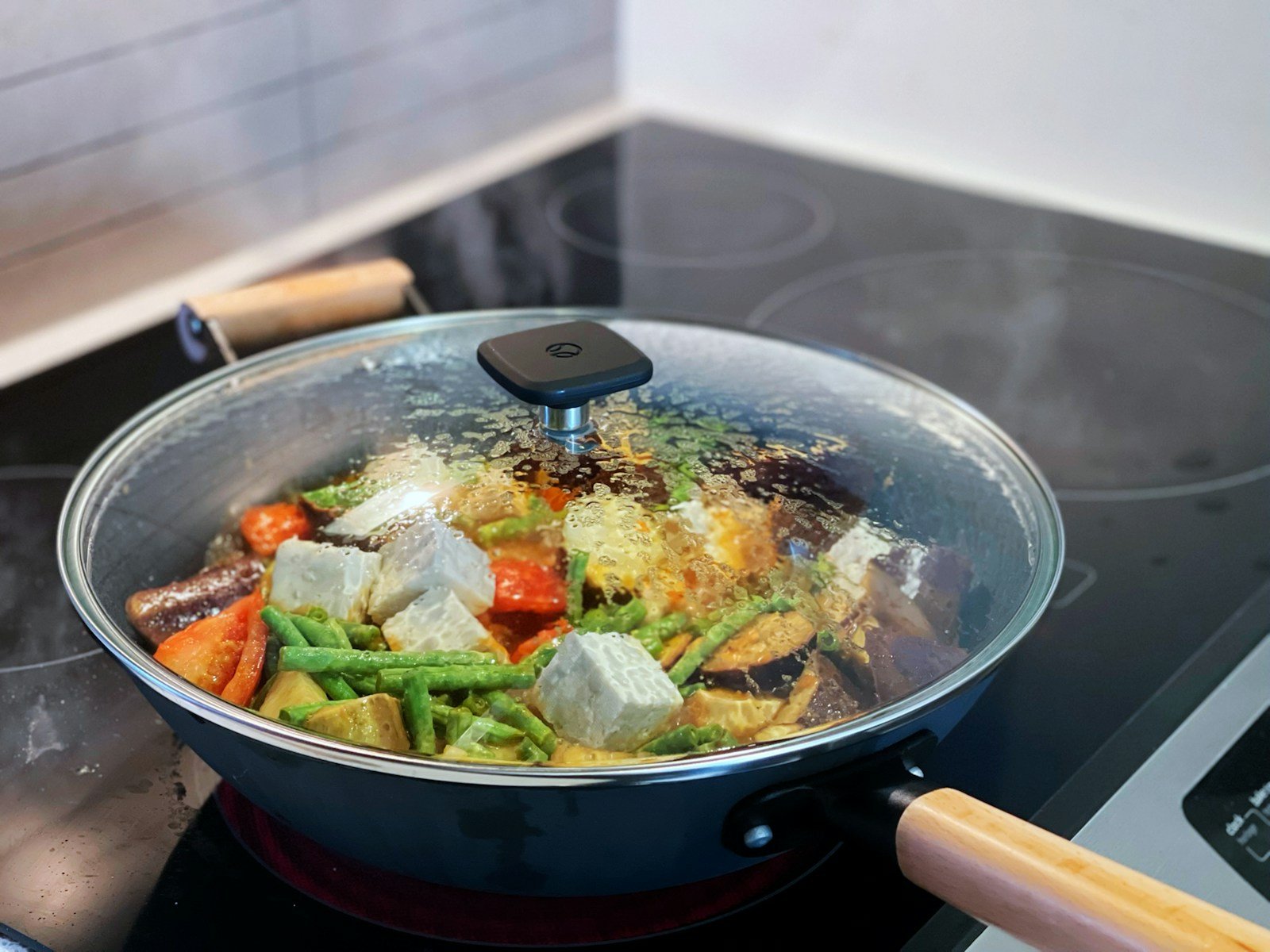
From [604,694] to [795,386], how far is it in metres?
0.26

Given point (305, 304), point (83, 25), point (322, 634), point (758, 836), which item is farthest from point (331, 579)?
point (83, 25)

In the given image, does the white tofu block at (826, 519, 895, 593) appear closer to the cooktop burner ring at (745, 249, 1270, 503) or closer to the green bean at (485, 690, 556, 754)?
the green bean at (485, 690, 556, 754)

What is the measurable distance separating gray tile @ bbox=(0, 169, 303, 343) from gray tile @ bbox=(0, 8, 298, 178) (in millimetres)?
93

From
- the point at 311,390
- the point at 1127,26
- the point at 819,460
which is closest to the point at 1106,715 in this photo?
the point at 819,460

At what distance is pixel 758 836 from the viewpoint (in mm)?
515

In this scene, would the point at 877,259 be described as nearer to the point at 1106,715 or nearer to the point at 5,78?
the point at 1106,715

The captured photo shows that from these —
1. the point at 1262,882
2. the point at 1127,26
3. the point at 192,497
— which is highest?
the point at 1127,26

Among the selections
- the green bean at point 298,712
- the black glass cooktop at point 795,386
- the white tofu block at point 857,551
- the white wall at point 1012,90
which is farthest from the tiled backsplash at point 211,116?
the white tofu block at point 857,551

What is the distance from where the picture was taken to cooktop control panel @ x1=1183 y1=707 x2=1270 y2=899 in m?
0.62

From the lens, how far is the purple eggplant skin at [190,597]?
64cm

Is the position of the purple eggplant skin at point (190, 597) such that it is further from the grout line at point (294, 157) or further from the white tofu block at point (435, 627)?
the grout line at point (294, 157)

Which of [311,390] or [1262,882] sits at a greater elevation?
[311,390]

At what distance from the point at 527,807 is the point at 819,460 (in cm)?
25

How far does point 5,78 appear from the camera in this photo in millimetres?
1006
